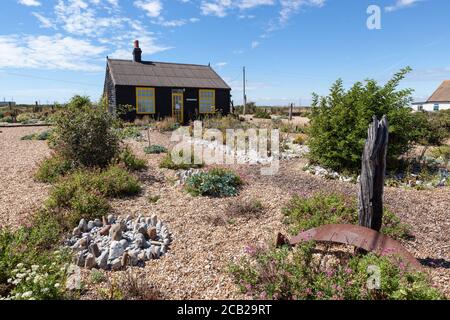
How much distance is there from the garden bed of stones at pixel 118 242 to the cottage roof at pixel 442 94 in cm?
4740

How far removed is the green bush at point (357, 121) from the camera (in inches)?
300

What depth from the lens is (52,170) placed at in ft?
24.0

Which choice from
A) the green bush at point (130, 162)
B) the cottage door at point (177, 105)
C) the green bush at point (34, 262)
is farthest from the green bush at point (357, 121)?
the cottage door at point (177, 105)

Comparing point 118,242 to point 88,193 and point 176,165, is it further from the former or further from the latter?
point 176,165

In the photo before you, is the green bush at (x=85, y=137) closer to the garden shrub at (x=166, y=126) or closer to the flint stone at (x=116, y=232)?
the flint stone at (x=116, y=232)

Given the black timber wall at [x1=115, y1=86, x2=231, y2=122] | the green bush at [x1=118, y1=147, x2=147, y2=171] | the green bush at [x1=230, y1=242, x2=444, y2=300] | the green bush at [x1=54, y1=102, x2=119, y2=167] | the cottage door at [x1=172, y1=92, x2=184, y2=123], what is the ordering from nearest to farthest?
the green bush at [x1=230, y1=242, x2=444, y2=300] → the green bush at [x1=54, y1=102, x2=119, y2=167] → the green bush at [x1=118, y1=147, x2=147, y2=171] → the black timber wall at [x1=115, y1=86, x2=231, y2=122] → the cottage door at [x1=172, y1=92, x2=184, y2=123]

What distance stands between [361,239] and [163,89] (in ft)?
63.7

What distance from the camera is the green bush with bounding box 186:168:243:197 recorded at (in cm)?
634

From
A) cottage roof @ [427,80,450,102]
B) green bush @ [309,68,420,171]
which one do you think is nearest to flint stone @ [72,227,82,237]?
green bush @ [309,68,420,171]

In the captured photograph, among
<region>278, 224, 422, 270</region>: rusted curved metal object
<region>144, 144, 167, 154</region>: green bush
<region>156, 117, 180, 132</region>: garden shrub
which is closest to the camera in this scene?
<region>278, 224, 422, 270</region>: rusted curved metal object

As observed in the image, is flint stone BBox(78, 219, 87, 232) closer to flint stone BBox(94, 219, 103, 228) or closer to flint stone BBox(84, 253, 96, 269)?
flint stone BBox(94, 219, 103, 228)

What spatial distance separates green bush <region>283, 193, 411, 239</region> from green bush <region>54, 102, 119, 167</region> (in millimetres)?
4889

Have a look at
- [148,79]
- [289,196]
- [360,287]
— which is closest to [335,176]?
[289,196]

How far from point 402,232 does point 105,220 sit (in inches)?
173
